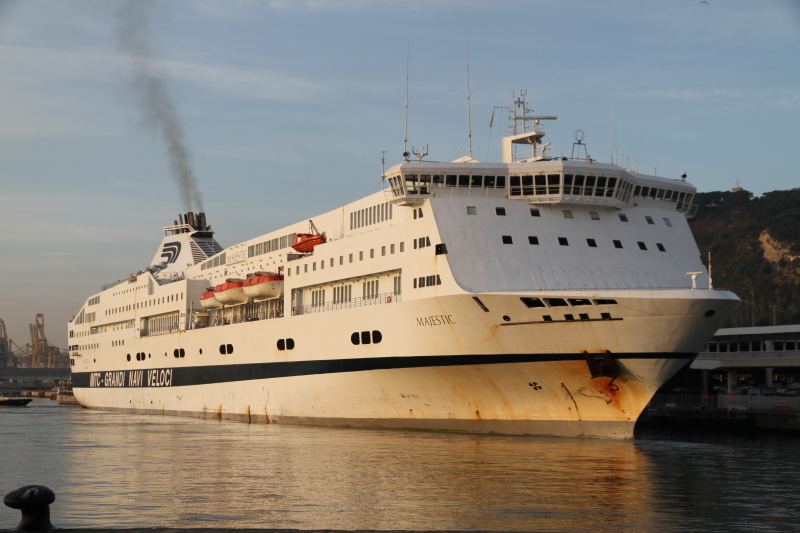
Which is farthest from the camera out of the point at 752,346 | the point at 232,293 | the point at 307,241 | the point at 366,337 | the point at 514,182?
the point at 752,346

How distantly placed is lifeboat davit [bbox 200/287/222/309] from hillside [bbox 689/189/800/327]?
186 feet

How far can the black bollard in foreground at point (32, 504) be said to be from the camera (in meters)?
10.3

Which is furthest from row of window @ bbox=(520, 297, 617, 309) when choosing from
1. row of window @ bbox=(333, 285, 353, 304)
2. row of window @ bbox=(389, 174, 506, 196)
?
row of window @ bbox=(333, 285, 353, 304)

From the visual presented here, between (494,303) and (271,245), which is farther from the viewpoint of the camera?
(271,245)

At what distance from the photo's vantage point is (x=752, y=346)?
49781mm

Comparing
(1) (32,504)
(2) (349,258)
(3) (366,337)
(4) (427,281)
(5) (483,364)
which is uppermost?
(2) (349,258)

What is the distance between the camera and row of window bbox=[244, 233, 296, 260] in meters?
39.1

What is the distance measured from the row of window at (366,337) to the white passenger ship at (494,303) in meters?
0.06

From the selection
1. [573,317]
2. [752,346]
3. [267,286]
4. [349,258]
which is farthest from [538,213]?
[752,346]

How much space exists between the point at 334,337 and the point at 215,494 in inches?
597

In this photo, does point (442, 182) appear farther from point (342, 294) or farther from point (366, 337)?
point (342, 294)

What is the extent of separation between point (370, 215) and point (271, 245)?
31.9ft

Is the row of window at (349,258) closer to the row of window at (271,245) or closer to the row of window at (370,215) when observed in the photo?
the row of window at (370,215)

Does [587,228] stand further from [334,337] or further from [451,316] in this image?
[334,337]
